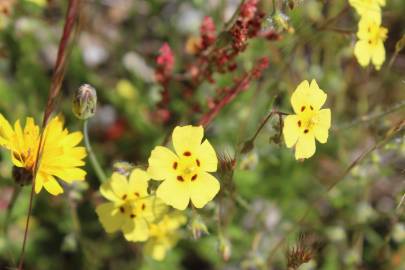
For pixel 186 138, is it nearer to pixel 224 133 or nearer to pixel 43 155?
pixel 43 155

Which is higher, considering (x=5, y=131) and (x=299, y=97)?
(x=299, y=97)

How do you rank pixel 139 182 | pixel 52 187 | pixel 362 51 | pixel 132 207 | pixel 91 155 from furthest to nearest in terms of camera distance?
1. pixel 362 51
2. pixel 91 155
3. pixel 132 207
4. pixel 139 182
5. pixel 52 187

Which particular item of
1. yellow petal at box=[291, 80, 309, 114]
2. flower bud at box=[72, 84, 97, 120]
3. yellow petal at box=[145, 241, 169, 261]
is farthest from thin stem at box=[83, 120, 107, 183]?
yellow petal at box=[291, 80, 309, 114]

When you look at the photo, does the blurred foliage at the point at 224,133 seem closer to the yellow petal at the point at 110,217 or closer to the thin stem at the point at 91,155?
the thin stem at the point at 91,155

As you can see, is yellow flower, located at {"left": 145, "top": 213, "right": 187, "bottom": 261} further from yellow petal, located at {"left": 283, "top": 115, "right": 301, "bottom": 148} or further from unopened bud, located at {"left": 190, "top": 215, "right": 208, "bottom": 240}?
yellow petal, located at {"left": 283, "top": 115, "right": 301, "bottom": 148}

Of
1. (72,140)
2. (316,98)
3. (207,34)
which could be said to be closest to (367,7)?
(316,98)

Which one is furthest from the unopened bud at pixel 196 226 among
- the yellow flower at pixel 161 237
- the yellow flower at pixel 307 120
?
the yellow flower at pixel 307 120
